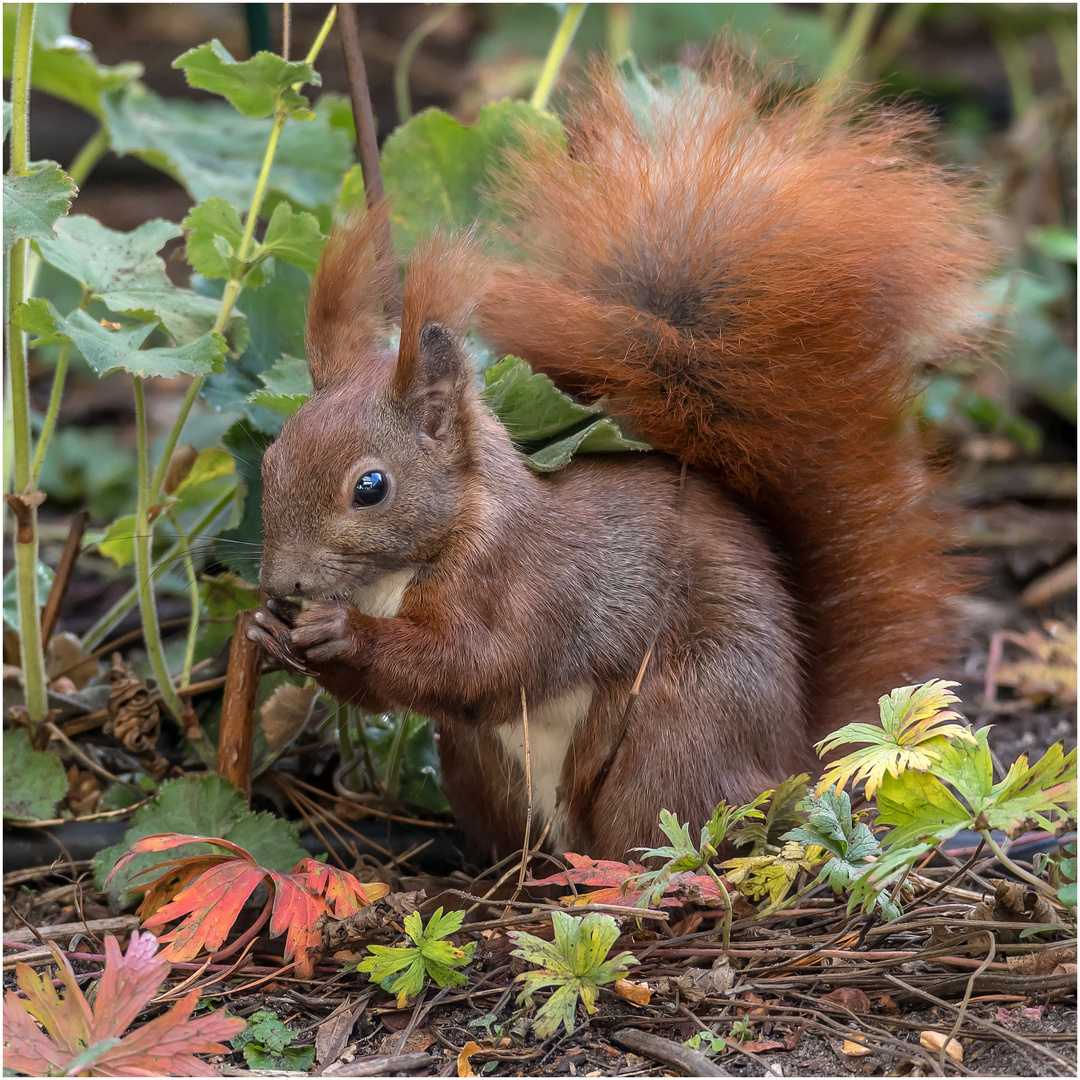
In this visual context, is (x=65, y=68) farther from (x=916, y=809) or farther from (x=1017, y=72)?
(x=1017, y=72)

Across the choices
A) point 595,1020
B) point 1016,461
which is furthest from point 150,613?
point 1016,461

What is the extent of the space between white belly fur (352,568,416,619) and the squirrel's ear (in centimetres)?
21

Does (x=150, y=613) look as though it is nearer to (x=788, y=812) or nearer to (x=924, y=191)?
(x=788, y=812)

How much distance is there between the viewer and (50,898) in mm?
1865

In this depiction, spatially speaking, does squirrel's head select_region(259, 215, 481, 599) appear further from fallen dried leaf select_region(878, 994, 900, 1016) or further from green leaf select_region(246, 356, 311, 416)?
fallen dried leaf select_region(878, 994, 900, 1016)

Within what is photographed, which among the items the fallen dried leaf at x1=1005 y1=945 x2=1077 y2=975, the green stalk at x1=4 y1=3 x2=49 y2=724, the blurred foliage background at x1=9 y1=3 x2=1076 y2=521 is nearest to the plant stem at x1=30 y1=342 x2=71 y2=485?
the green stalk at x1=4 y1=3 x2=49 y2=724

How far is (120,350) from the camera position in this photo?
1771 millimetres

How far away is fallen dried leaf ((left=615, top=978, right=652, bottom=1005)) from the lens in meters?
1.51

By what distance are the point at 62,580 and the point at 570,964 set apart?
4.09ft

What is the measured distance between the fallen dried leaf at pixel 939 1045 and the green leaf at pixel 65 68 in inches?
87.0

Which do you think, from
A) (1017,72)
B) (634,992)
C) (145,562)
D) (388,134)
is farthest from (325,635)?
(1017,72)

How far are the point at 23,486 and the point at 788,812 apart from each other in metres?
1.27

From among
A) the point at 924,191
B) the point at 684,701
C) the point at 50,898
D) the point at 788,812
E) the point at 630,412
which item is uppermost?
the point at 924,191

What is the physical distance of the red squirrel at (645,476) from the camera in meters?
1.69
